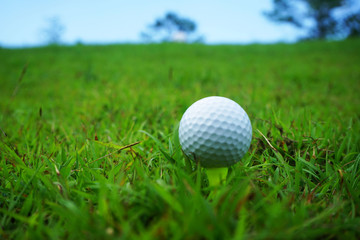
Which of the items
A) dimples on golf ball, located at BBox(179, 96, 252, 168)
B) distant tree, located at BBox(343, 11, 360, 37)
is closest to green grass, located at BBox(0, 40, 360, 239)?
dimples on golf ball, located at BBox(179, 96, 252, 168)

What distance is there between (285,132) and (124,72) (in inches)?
181

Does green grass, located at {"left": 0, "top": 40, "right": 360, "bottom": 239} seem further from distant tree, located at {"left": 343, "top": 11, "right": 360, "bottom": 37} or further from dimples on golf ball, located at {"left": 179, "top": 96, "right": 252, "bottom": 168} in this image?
distant tree, located at {"left": 343, "top": 11, "right": 360, "bottom": 37}

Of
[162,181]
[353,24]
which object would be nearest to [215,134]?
[162,181]

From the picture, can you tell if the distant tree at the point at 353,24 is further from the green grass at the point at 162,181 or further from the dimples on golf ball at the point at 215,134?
the dimples on golf ball at the point at 215,134

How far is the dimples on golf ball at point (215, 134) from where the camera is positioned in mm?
1188

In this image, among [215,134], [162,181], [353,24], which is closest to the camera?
[162,181]

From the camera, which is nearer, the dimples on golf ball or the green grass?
the green grass

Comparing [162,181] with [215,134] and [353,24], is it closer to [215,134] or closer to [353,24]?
[215,134]

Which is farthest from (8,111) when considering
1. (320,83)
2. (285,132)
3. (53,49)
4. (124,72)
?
(53,49)

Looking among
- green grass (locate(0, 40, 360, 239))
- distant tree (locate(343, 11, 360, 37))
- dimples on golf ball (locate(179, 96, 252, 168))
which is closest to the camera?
green grass (locate(0, 40, 360, 239))

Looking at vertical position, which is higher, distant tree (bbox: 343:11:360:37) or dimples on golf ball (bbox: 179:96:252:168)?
distant tree (bbox: 343:11:360:37)

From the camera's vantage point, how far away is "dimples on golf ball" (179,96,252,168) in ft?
3.90

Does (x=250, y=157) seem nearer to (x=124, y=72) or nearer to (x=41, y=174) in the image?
(x=41, y=174)

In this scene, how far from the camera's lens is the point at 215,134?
121 cm
